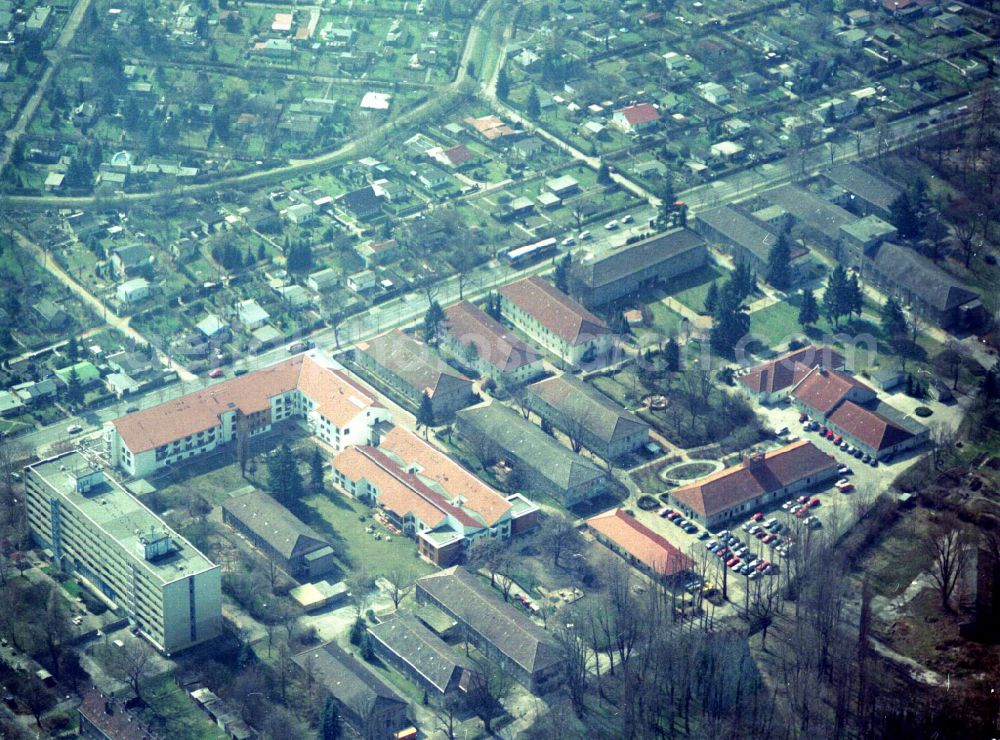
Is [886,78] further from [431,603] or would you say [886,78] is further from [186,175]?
[431,603]

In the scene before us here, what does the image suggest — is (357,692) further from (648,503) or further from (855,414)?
(855,414)

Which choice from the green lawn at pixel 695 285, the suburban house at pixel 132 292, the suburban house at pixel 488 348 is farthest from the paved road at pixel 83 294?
the green lawn at pixel 695 285

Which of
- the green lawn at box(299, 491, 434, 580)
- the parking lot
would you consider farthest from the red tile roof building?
the green lawn at box(299, 491, 434, 580)

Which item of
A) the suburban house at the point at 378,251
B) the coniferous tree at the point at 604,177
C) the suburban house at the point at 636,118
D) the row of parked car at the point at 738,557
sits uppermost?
the suburban house at the point at 636,118

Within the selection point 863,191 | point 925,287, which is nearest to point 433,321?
point 925,287

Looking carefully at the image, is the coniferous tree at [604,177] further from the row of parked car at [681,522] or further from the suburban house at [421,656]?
the suburban house at [421,656]

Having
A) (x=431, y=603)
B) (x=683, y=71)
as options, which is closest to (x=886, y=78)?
(x=683, y=71)

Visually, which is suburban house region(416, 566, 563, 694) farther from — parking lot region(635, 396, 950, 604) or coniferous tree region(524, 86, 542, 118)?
coniferous tree region(524, 86, 542, 118)
